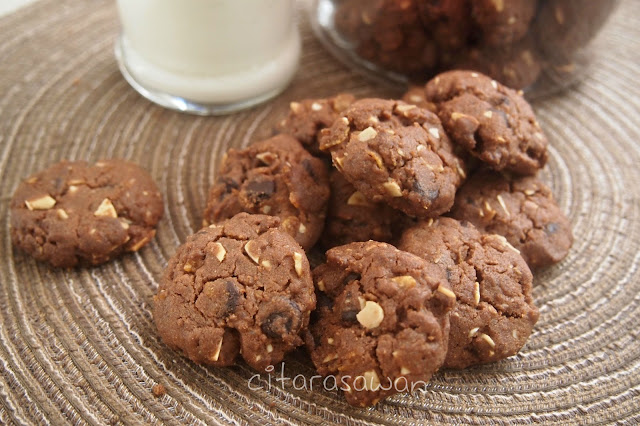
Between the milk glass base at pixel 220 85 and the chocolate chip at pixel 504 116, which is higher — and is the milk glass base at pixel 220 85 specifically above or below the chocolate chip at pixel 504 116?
below

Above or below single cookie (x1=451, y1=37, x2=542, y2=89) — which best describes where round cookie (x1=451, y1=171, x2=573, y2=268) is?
below

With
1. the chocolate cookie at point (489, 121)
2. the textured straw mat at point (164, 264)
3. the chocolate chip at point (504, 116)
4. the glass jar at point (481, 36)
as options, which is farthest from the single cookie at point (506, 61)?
the chocolate chip at point (504, 116)

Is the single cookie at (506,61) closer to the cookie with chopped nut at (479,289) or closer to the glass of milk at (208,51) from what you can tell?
the glass of milk at (208,51)

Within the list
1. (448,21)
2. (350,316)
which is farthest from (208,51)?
(350,316)

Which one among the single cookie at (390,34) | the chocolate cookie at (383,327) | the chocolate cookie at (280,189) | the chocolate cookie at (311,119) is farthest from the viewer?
the single cookie at (390,34)

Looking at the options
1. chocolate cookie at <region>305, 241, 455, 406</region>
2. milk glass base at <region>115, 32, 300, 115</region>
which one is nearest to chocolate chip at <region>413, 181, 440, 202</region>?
chocolate cookie at <region>305, 241, 455, 406</region>

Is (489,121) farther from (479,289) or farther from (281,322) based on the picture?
(281,322)

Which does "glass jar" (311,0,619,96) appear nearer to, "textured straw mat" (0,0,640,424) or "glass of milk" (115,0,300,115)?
"textured straw mat" (0,0,640,424)
